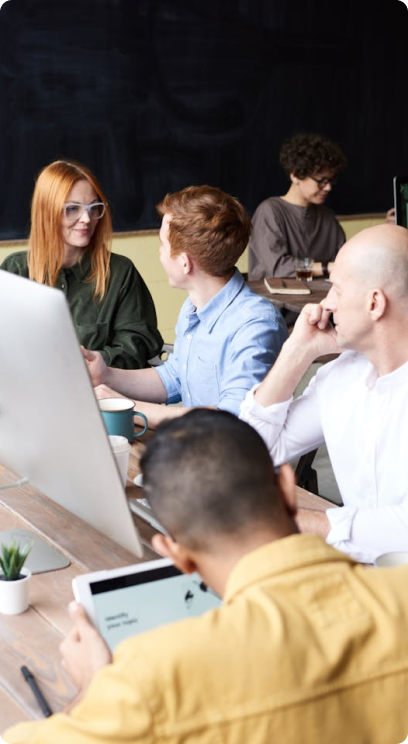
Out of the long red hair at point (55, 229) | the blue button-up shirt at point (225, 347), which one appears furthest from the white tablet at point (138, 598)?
the long red hair at point (55, 229)

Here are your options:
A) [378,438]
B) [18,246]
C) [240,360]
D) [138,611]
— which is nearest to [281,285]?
[18,246]

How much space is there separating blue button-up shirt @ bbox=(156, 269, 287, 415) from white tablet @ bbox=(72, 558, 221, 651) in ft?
2.88

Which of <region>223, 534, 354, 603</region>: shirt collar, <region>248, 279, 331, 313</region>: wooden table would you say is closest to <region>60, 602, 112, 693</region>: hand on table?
<region>223, 534, 354, 603</region>: shirt collar

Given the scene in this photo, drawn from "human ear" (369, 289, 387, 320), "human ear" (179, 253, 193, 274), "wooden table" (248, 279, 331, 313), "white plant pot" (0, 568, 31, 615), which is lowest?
"wooden table" (248, 279, 331, 313)

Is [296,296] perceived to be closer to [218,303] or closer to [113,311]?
[113,311]

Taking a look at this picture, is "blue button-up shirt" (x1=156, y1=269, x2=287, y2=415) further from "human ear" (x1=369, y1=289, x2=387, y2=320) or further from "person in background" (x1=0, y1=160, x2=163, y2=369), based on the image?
"human ear" (x1=369, y1=289, x2=387, y2=320)

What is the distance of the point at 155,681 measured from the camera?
2.64 ft

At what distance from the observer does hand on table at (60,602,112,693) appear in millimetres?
1130

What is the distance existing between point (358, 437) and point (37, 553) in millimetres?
704

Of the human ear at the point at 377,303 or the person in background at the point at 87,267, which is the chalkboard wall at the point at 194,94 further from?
the human ear at the point at 377,303

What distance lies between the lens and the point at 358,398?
1.89 meters

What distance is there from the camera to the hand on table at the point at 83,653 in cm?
113

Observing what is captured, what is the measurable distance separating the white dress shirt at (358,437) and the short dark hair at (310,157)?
9.80 feet

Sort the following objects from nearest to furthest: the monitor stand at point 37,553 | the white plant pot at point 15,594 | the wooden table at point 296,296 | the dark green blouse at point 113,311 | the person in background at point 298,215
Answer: the white plant pot at point 15,594
the monitor stand at point 37,553
the dark green blouse at point 113,311
the wooden table at point 296,296
the person in background at point 298,215
